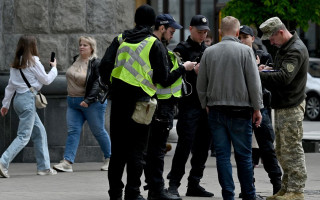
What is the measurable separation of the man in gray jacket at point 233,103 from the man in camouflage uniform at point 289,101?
2.07 feet

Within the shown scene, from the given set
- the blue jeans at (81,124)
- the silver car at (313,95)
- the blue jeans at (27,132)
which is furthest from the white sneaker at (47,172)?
the silver car at (313,95)

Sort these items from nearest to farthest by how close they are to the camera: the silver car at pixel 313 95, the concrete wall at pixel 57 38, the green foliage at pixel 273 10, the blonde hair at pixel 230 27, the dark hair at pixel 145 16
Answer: the blonde hair at pixel 230 27 < the dark hair at pixel 145 16 < the concrete wall at pixel 57 38 < the green foliage at pixel 273 10 < the silver car at pixel 313 95

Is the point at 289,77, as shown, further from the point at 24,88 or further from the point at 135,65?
the point at 24,88

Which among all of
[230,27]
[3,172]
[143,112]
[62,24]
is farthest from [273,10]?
[143,112]

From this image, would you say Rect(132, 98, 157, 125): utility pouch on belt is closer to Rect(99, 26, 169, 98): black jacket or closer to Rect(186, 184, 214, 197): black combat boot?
Rect(99, 26, 169, 98): black jacket

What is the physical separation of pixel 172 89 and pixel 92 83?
9.25 feet

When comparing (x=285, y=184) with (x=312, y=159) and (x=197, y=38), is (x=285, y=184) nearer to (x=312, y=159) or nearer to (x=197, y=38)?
(x=197, y=38)

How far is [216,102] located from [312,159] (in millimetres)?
5942

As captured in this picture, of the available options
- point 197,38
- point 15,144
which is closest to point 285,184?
point 197,38

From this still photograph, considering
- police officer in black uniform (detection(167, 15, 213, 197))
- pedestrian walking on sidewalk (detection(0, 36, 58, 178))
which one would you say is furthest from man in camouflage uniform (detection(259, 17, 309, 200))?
pedestrian walking on sidewalk (detection(0, 36, 58, 178))

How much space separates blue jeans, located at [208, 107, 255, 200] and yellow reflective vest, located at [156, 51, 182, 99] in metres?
0.83

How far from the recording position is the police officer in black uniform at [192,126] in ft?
32.5

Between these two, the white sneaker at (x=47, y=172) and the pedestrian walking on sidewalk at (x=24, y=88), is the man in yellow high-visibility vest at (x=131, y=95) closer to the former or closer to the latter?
the pedestrian walking on sidewalk at (x=24, y=88)

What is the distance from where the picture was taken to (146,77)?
29.1 ft
